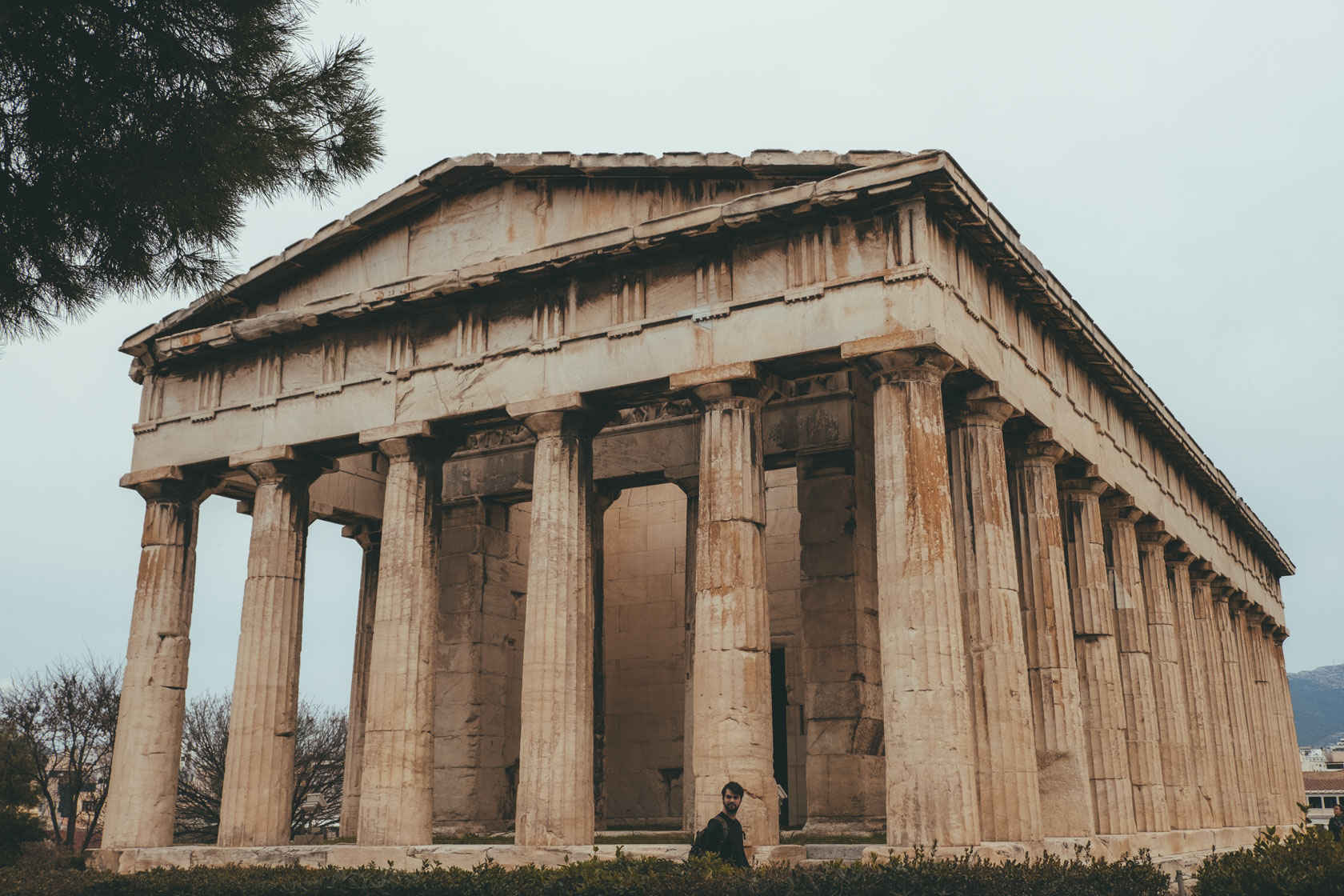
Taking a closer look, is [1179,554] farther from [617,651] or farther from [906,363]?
[906,363]

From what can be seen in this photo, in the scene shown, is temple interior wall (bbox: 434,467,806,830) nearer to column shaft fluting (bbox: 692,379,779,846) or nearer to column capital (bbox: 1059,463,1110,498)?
column capital (bbox: 1059,463,1110,498)

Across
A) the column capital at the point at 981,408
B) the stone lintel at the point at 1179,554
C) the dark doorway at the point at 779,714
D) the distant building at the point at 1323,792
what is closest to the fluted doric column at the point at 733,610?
the column capital at the point at 981,408

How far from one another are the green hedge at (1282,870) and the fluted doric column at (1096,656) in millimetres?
8537

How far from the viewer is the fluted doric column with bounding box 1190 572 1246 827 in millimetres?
26828

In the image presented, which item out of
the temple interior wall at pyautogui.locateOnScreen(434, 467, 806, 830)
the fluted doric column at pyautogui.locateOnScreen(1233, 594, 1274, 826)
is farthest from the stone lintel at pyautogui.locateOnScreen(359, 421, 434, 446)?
the fluted doric column at pyautogui.locateOnScreen(1233, 594, 1274, 826)

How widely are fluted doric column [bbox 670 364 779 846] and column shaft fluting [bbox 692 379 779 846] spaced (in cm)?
1

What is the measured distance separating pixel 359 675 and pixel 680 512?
287 inches

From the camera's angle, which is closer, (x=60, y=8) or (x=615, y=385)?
(x=60, y=8)

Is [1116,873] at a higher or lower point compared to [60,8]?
lower

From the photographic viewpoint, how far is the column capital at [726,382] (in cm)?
1614

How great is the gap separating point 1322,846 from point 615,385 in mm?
10303

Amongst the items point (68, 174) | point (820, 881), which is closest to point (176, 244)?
point (68, 174)

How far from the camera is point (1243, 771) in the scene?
1159 inches

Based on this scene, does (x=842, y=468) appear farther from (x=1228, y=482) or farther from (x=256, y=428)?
(x=1228, y=482)
